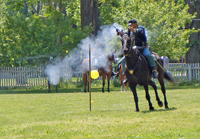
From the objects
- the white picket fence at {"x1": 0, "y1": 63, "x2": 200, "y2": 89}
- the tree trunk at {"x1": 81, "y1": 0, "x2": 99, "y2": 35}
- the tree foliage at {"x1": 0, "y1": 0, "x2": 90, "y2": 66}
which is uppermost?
the tree trunk at {"x1": 81, "y1": 0, "x2": 99, "y2": 35}

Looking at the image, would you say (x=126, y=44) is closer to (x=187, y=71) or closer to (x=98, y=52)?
(x=98, y=52)

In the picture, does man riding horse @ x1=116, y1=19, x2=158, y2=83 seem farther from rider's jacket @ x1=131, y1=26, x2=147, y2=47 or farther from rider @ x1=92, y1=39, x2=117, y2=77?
rider @ x1=92, y1=39, x2=117, y2=77

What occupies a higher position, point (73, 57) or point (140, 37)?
point (73, 57)

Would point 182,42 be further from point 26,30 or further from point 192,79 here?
point 26,30

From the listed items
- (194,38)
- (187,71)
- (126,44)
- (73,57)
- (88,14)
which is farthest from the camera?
(88,14)

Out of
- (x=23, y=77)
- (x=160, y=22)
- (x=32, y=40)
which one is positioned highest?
(x=160, y=22)

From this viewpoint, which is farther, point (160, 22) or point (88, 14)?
point (88, 14)

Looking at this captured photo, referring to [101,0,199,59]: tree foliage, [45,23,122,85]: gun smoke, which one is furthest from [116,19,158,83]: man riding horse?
[101,0,199,59]: tree foliage

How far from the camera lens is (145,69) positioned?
13.2m

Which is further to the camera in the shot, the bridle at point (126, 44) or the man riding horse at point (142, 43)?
the man riding horse at point (142, 43)

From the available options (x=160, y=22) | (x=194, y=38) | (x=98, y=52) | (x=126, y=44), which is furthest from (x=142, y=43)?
(x=194, y=38)

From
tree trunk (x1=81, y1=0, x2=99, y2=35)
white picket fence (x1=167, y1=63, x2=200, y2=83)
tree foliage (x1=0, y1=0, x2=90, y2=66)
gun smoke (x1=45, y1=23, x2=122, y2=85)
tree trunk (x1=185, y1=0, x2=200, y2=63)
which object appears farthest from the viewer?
tree trunk (x1=81, y1=0, x2=99, y2=35)

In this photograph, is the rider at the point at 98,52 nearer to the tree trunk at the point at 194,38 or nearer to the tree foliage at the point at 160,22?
the tree foliage at the point at 160,22

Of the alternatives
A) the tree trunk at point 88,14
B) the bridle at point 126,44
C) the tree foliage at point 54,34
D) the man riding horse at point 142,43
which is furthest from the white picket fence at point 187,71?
the bridle at point 126,44
